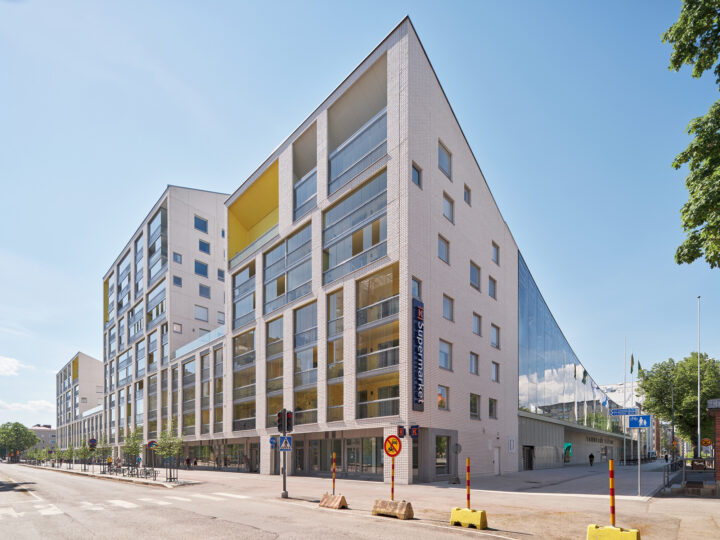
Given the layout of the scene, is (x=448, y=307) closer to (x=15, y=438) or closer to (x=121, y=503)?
(x=121, y=503)

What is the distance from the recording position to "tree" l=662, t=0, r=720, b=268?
41.8ft

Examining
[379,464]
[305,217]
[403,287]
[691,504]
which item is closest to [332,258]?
[305,217]

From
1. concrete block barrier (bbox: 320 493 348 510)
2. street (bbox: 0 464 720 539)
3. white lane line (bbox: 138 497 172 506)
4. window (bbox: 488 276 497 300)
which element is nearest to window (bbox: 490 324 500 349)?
window (bbox: 488 276 497 300)

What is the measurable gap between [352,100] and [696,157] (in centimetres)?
2648

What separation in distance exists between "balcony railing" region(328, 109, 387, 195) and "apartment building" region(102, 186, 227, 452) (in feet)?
109

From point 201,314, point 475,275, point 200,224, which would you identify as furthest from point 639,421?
point 200,224

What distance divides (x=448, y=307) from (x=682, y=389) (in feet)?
132

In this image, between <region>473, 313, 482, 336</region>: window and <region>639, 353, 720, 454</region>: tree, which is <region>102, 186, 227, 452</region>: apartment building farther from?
<region>639, 353, 720, 454</region>: tree

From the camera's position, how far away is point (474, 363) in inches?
1500

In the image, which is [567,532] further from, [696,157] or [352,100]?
[352,100]

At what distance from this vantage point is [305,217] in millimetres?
39562

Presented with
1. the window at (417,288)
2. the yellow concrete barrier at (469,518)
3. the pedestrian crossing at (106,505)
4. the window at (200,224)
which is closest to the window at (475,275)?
the window at (417,288)

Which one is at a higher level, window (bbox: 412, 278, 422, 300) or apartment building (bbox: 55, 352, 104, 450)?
window (bbox: 412, 278, 422, 300)

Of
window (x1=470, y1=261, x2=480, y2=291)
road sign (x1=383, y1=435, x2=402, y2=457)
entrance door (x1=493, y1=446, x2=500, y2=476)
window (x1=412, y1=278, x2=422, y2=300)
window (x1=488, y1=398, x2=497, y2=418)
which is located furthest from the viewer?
window (x1=488, y1=398, x2=497, y2=418)
